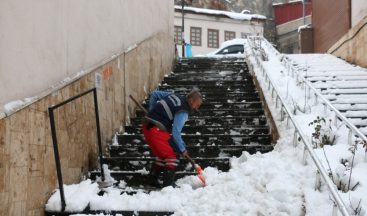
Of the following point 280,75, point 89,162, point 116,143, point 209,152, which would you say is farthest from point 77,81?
point 280,75

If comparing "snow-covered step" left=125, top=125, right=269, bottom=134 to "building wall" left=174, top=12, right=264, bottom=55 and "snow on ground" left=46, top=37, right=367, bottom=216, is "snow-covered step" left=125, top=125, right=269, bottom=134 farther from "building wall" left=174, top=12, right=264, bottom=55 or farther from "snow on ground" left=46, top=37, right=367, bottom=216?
"building wall" left=174, top=12, right=264, bottom=55

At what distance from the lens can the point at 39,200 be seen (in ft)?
16.2

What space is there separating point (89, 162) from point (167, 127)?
4.82 feet

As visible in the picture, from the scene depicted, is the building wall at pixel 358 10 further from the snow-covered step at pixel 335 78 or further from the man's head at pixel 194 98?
the man's head at pixel 194 98

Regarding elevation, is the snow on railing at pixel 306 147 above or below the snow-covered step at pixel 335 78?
below

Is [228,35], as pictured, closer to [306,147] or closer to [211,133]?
[211,133]

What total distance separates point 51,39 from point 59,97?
78 centimetres

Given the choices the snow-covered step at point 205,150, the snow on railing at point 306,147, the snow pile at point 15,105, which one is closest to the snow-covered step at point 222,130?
the snow on railing at point 306,147

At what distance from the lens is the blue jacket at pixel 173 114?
592cm

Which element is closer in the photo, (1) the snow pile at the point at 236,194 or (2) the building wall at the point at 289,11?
(1) the snow pile at the point at 236,194

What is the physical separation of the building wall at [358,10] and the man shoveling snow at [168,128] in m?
9.80

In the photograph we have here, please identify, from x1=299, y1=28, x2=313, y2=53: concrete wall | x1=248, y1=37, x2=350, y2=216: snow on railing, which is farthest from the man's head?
x1=299, y1=28, x2=313, y2=53: concrete wall

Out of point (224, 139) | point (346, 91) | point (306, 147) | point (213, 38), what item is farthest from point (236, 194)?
point (213, 38)

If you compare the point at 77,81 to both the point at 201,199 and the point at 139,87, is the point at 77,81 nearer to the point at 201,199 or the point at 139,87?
the point at 201,199
